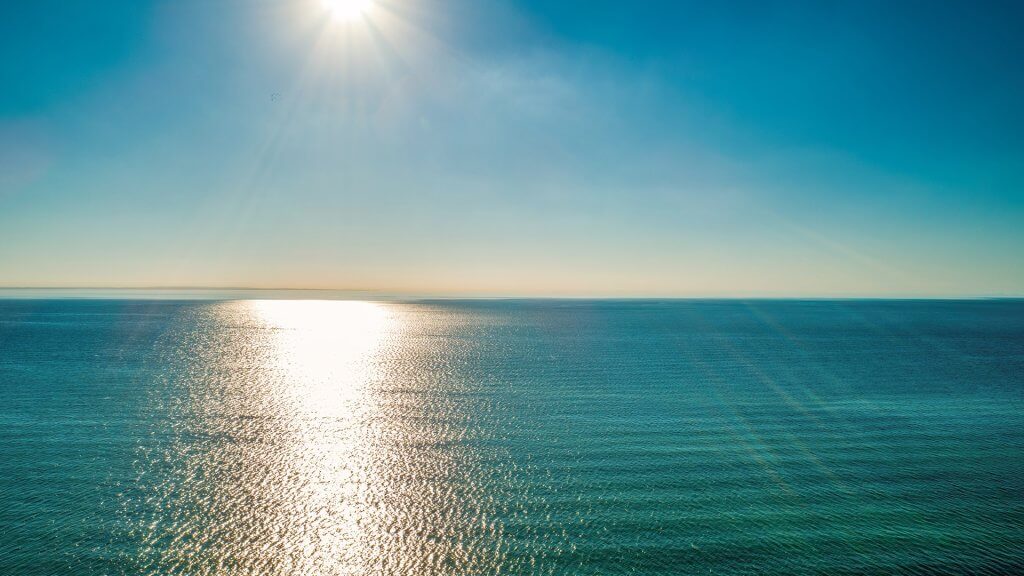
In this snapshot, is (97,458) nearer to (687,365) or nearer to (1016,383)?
(687,365)

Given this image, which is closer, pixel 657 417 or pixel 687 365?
pixel 657 417

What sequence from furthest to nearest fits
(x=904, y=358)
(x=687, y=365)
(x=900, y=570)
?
(x=904, y=358), (x=687, y=365), (x=900, y=570)

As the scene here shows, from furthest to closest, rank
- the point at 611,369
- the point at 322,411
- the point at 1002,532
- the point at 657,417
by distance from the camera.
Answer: the point at 611,369 < the point at 322,411 < the point at 657,417 < the point at 1002,532

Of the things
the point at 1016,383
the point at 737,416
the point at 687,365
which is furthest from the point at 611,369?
the point at 1016,383

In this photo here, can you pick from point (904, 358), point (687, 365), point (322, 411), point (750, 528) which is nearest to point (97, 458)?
point (322, 411)

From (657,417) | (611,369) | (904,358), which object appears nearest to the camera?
(657,417)

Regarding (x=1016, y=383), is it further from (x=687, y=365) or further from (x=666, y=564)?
(x=666, y=564)
